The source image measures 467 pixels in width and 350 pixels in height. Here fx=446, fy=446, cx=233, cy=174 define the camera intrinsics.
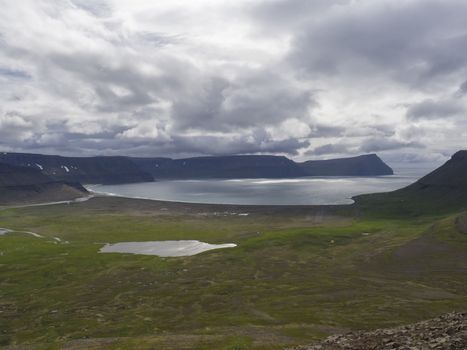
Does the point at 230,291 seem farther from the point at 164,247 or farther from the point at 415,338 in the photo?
the point at 164,247

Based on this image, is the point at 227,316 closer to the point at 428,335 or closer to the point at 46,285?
the point at 428,335

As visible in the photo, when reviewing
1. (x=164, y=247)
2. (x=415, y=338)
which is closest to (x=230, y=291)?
(x=415, y=338)

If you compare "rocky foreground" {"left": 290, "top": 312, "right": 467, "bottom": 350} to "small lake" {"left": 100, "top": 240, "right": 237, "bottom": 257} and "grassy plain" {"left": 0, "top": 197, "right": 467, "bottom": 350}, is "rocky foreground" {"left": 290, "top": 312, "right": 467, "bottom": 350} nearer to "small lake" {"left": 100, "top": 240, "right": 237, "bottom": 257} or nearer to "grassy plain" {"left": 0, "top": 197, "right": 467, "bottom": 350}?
"grassy plain" {"left": 0, "top": 197, "right": 467, "bottom": 350}

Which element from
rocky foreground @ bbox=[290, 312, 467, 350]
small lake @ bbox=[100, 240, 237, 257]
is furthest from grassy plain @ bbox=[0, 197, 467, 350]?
rocky foreground @ bbox=[290, 312, 467, 350]

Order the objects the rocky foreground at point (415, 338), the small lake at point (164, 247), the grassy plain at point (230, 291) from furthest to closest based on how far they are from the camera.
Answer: the small lake at point (164, 247) → the grassy plain at point (230, 291) → the rocky foreground at point (415, 338)

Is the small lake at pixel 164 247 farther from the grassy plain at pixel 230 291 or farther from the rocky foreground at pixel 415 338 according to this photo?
the rocky foreground at pixel 415 338

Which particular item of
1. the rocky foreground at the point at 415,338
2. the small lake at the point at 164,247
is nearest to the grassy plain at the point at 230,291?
the small lake at the point at 164,247

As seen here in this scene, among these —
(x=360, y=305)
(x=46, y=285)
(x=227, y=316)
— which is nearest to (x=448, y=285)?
(x=360, y=305)
